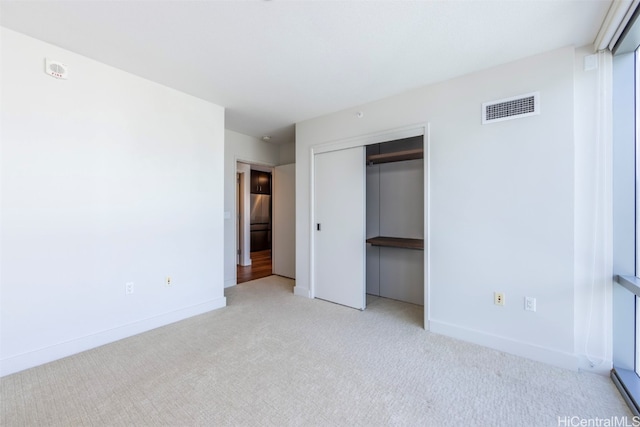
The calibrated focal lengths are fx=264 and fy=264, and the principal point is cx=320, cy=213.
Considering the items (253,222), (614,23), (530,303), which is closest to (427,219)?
(530,303)

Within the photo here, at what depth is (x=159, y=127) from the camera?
2.82 meters

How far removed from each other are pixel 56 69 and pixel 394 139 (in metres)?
3.14

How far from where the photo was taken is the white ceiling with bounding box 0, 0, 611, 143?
1714mm

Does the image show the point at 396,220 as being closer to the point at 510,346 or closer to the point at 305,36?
the point at 510,346

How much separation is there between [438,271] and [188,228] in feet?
9.22

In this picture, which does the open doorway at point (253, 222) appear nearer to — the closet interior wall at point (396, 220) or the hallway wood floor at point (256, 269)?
the hallway wood floor at point (256, 269)

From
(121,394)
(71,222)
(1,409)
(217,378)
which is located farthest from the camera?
(71,222)

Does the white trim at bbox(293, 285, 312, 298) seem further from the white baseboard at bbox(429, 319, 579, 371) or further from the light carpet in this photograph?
the white baseboard at bbox(429, 319, 579, 371)

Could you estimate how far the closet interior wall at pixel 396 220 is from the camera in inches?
137

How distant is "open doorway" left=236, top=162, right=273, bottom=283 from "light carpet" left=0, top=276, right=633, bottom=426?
2471 mm

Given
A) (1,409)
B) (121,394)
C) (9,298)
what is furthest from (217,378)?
(9,298)

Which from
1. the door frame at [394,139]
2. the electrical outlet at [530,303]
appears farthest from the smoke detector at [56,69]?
the electrical outlet at [530,303]

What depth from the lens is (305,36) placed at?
199cm

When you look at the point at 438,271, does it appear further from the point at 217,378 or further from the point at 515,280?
the point at 217,378
